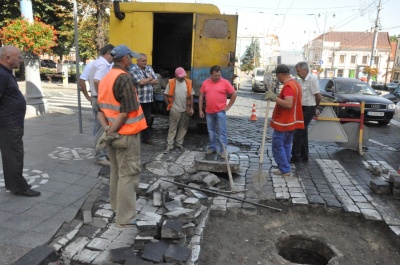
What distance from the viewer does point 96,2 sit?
52.8 feet

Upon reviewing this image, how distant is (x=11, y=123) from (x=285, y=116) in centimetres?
393

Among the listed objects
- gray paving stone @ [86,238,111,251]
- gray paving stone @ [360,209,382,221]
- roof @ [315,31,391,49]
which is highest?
roof @ [315,31,391,49]

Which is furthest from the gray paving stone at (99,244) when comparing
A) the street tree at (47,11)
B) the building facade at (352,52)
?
the building facade at (352,52)

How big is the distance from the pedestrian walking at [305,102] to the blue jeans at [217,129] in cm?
142

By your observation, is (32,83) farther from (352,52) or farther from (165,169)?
(352,52)

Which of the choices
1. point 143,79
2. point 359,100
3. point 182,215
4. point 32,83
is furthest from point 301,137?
point 32,83

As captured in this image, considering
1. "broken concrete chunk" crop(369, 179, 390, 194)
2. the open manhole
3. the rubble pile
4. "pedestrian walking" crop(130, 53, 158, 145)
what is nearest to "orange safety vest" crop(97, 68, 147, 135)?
the rubble pile

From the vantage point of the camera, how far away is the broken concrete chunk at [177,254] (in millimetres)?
2982

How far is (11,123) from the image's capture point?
411 cm

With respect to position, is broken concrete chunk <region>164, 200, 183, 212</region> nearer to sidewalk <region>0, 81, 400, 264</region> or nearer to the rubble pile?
the rubble pile

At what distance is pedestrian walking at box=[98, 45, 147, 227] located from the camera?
11.3ft

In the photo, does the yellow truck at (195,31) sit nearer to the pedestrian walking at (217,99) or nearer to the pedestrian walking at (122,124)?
the pedestrian walking at (217,99)

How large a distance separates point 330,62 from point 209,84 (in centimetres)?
7288

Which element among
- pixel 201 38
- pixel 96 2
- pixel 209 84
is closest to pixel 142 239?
pixel 209 84
